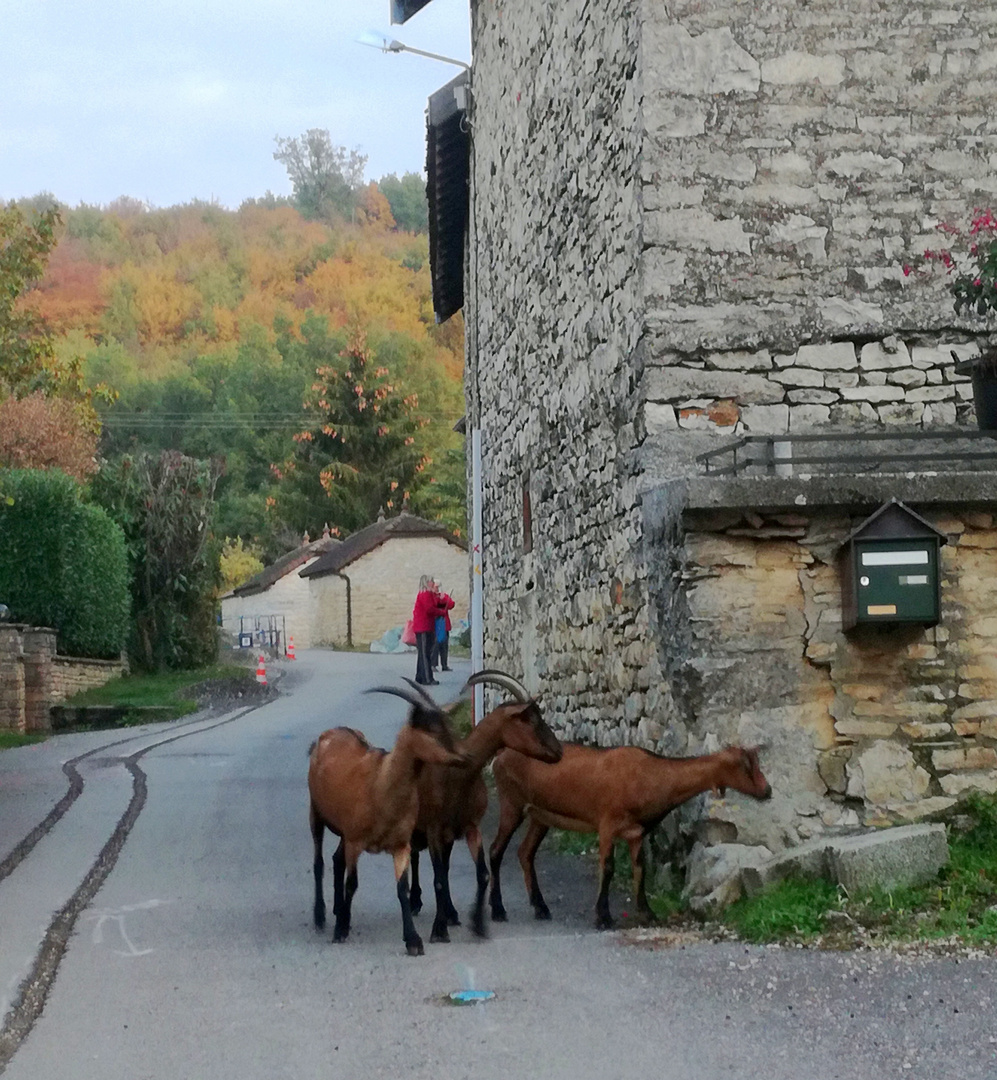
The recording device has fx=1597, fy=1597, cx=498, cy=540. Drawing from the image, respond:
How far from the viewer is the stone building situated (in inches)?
334

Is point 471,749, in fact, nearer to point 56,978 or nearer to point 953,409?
point 56,978

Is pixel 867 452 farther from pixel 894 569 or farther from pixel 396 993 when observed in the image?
pixel 396 993

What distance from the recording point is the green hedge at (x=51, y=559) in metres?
27.5

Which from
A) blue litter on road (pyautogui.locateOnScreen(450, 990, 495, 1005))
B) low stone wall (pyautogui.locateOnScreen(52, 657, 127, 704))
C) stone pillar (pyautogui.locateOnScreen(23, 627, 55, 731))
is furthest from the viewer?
low stone wall (pyautogui.locateOnScreen(52, 657, 127, 704))

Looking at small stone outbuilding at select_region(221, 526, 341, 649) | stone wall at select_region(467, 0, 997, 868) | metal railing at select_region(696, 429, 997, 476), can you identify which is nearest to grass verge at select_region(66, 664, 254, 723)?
stone wall at select_region(467, 0, 997, 868)

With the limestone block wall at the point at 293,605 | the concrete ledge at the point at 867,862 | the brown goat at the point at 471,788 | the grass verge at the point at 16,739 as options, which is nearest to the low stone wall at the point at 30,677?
the grass verge at the point at 16,739

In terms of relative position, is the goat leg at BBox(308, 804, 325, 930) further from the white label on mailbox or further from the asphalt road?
the white label on mailbox

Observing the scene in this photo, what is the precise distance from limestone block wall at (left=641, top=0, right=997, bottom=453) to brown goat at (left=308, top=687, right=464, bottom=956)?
8.43 ft

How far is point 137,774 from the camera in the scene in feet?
55.6

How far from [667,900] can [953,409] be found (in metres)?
3.37

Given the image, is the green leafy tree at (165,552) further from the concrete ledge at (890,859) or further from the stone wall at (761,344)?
the concrete ledge at (890,859)

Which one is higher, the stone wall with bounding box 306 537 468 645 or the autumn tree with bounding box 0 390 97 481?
the autumn tree with bounding box 0 390 97 481

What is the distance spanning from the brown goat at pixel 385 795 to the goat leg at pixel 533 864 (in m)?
1.03

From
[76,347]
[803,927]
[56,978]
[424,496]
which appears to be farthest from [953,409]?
[76,347]
